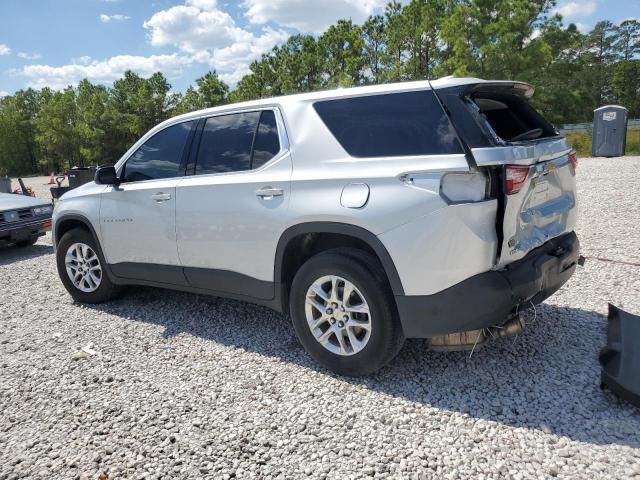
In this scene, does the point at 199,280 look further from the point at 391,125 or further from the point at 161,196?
the point at 391,125

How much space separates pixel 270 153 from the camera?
11.7 ft

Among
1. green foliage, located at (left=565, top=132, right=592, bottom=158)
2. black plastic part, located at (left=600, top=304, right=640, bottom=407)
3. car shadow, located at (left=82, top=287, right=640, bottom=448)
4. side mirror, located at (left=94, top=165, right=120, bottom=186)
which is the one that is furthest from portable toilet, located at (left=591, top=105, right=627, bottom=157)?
side mirror, located at (left=94, top=165, right=120, bottom=186)

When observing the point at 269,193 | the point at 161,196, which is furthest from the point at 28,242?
the point at 269,193

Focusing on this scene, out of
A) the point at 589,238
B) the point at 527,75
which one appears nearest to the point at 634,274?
the point at 589,238

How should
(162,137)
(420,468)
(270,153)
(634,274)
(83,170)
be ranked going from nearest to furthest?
(420,468)
(270,153)
(162,137)
(634,274)
(83,170)

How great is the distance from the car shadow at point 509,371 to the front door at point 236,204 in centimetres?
57

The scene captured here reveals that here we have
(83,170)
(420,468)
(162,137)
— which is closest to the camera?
(420,468)

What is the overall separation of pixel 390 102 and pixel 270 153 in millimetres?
974

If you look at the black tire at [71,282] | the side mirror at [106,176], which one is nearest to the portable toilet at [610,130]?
the side mirror at [106,176]

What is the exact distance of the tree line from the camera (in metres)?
28.3

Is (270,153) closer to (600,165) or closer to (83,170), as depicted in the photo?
(83,170)

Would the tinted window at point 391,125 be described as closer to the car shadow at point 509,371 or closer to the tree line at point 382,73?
the car shadow at point 509,371

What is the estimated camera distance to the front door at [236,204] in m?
3.47

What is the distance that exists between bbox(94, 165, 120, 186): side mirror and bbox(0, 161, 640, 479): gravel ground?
132 cm
